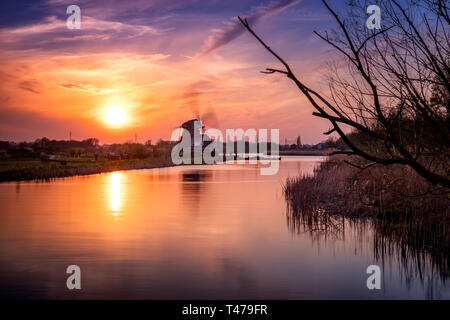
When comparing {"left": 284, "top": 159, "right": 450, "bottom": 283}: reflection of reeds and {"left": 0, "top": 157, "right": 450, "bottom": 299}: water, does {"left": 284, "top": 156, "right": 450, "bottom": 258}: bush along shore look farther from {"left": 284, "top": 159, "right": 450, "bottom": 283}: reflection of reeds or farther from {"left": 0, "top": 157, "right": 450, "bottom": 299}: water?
{"left": 0, "top": 157, "right": 450, "bottom": 299}: water

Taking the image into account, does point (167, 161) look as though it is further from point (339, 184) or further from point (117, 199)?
point (339, 184)

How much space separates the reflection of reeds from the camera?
1146cm

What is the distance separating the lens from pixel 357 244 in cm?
1400

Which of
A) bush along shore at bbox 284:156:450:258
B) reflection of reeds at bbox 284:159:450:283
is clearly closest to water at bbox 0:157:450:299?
reflection of reeds at bbox 284:159:450:283

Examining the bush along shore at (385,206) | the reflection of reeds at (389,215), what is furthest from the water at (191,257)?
the bush along shore at (385,206)

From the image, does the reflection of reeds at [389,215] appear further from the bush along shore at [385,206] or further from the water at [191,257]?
the water at [191,257]

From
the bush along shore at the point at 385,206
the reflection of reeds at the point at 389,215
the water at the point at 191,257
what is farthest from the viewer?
the bush along shore at the point at 385,206

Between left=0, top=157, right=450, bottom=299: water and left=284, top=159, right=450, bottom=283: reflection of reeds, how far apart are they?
25 cm

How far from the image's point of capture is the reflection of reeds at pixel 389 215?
37.6 feet

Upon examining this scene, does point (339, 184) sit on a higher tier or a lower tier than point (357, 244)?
higher

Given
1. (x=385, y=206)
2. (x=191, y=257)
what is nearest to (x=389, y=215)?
(x=385, y=206)

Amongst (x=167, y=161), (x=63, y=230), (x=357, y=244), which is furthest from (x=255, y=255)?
(x=167, y=161)

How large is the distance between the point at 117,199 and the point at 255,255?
18.2m

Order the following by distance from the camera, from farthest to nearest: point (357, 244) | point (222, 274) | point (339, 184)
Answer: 1. point (339, 184)
2. point (357, 244)
3. point (222, 274)
